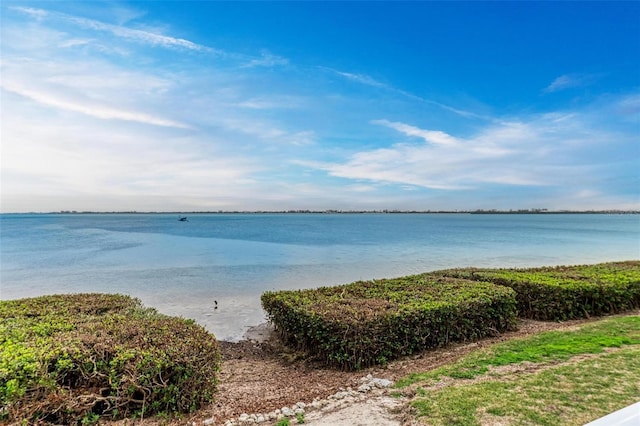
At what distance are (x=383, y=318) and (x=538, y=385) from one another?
247 cm

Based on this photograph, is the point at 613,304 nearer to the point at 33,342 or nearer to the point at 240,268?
the point at 33,342

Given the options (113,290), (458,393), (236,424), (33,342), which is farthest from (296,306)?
(113,290)

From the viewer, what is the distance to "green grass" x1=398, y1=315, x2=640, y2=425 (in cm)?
399

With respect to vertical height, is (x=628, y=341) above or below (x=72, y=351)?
below

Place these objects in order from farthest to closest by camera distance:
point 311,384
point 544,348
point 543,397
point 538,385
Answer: point 544,348 < point 311,384 < point 538,385 < point 543,397

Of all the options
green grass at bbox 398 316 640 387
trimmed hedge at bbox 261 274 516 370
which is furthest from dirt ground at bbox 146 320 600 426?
green grass at bbox 398 316 640 387

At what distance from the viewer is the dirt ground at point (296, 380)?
4328 mm

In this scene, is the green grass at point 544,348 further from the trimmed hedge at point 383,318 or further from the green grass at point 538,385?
the trimmed hedge at point 383,318

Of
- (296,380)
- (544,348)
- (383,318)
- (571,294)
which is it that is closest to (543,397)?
(544,348)

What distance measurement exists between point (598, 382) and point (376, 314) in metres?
3.20

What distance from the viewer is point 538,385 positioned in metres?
4.70

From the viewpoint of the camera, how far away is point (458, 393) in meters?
4.57

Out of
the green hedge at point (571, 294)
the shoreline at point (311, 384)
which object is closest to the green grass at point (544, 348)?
the shoreline at point (311, 384)

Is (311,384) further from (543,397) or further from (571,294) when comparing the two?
(571,294)
